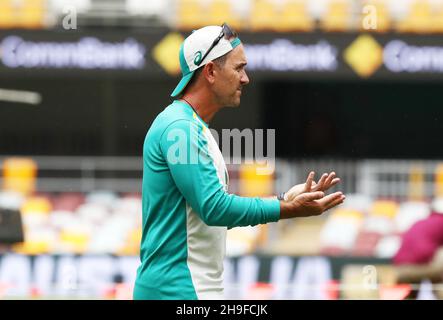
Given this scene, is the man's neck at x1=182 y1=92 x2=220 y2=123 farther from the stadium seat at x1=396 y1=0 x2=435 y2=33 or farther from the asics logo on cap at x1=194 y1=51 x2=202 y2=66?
the stadium seat at x1=396 y1=0 x2=435 y2=33

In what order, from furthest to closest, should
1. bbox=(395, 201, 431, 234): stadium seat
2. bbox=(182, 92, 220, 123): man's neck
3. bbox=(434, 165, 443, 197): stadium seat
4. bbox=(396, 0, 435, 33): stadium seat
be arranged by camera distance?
bbox=(396, 0, 435, 33): stadium seat → bbox=(434, 165, 443, 197): stadium seat → bbox=(395, 201, 431, 234): stadium seat → bbox=(182, 92, 220, 123): man's neck

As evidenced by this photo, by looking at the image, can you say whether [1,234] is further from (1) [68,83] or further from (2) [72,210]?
(1) [68,83]

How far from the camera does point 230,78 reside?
366cm

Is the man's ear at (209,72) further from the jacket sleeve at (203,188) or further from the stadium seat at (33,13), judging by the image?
the stadium seat at (33,13)

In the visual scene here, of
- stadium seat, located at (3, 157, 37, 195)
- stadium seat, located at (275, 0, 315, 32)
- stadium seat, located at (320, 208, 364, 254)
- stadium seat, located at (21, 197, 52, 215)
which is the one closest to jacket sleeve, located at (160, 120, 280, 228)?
stadium seat, located at (320, 208, 364, 254)

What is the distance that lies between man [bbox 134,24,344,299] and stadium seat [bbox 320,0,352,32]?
10.5 meters

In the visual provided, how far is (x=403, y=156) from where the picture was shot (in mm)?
18109

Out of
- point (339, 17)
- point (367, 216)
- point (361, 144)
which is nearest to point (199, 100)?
point (367, 216)

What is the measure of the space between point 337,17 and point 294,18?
554 mm

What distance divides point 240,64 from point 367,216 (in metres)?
9.63

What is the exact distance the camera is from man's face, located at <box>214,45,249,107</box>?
3664 mm

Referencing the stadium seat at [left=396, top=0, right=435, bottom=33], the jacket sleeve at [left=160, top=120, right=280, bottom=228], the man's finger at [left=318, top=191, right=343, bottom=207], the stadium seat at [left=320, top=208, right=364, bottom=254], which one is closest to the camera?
the jacket sleeve at [left=160, top=120, right=280, bottom=228]

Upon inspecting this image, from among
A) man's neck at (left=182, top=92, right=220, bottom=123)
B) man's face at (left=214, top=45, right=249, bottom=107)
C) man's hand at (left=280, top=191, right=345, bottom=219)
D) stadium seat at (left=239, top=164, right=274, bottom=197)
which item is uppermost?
man's face at (left=214, top=45, right=249, bottom=107)
